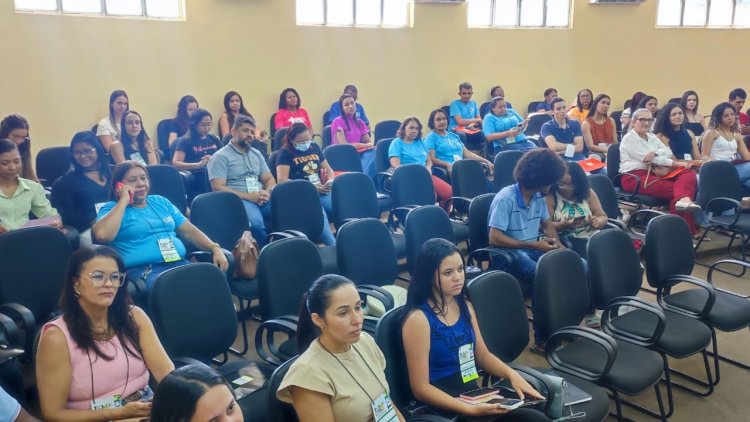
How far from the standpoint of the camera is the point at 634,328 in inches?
124

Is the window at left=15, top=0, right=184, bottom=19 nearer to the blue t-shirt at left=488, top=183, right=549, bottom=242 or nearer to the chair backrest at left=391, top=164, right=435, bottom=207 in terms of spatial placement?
the chair backrest at left=391, top=164, right=435, bottom=207

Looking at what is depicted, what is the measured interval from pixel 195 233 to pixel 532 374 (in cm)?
211

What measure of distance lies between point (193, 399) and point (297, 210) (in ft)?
9.82

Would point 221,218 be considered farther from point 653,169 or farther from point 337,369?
point 653,169

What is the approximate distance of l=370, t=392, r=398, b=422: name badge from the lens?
2.08 meters

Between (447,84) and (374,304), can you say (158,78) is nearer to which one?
(447,84)

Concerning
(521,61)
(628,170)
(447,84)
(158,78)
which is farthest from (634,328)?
(521,61)

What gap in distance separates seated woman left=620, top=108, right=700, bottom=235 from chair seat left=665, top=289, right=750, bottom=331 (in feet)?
6.27

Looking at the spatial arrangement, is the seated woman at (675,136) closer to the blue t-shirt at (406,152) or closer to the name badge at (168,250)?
the blue t-shirt at (406,152)

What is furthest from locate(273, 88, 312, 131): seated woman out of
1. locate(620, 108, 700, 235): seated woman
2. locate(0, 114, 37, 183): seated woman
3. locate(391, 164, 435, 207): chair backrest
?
locate(620, 108, 700, 235): seated woman

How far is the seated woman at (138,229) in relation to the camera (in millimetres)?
3322

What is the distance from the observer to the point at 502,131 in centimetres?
733

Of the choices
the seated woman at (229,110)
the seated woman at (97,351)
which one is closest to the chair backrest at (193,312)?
the seated woman at (97,351)

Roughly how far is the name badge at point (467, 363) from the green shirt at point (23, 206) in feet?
9.17
